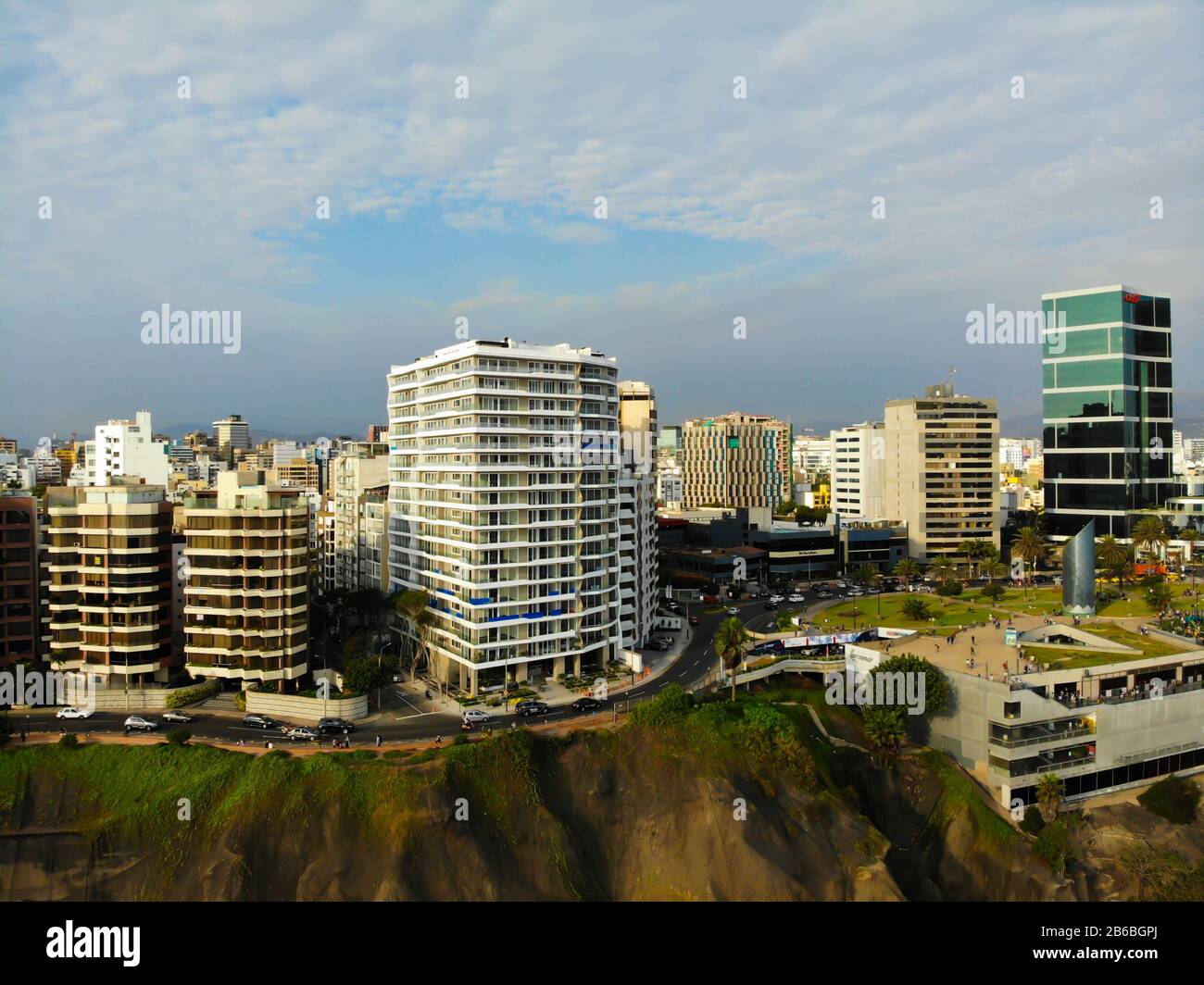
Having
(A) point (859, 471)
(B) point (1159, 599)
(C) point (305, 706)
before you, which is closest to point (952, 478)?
(A) point (859, 471)

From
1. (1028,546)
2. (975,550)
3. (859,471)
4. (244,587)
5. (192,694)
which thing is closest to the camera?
(192,694)

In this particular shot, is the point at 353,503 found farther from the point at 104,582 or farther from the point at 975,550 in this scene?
the point at 975,550

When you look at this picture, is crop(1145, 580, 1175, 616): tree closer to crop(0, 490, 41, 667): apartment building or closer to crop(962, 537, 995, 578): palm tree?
crop(962, 537, 995, 578): palm tree

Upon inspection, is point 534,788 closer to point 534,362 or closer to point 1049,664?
point 534,362

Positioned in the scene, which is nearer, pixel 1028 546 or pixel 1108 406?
pixel 1028 546

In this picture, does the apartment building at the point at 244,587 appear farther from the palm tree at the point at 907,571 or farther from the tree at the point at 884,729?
the palm tree at the point at 907,571

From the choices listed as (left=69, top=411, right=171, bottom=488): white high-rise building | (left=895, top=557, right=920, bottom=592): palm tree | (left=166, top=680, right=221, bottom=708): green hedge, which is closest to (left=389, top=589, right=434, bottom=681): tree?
(left=166, top=680, right=221, bottom=708): green hedge
